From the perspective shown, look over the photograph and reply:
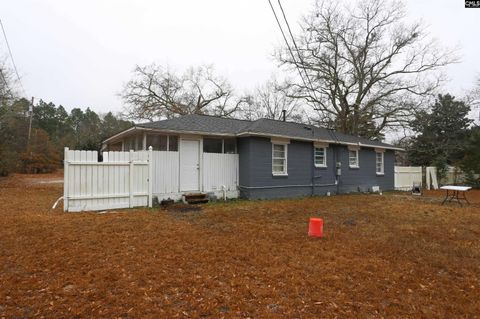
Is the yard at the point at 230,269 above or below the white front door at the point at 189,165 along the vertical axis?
below

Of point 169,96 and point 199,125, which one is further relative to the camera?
point 169,96

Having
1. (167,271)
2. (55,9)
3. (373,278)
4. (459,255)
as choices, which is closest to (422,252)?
(459,255)

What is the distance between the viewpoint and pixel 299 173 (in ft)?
41.9

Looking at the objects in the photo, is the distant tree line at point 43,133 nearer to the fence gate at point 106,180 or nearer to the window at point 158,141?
the window at point 158,141

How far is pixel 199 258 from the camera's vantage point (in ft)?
13.5

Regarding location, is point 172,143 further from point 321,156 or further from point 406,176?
point 406,176

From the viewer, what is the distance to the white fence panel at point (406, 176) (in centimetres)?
1858

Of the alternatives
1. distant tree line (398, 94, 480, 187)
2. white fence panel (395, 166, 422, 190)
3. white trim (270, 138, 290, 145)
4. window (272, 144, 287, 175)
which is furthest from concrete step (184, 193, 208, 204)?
distant tree line (398, 94, 480, 187)

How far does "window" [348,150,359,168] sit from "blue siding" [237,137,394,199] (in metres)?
0.32

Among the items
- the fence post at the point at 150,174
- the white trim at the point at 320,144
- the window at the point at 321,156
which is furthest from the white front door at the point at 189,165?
the window at the point at 321,156

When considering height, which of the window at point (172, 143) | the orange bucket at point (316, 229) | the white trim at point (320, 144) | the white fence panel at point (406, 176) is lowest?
the orange bucket at point (316, 229)

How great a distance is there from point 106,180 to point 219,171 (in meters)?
4.21

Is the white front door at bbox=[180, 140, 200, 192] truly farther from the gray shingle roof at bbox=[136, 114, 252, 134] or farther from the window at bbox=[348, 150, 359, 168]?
the window at bbox=[348, 150, 359, 168]

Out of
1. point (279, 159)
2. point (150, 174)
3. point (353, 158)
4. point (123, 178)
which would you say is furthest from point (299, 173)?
point (123, 178)
